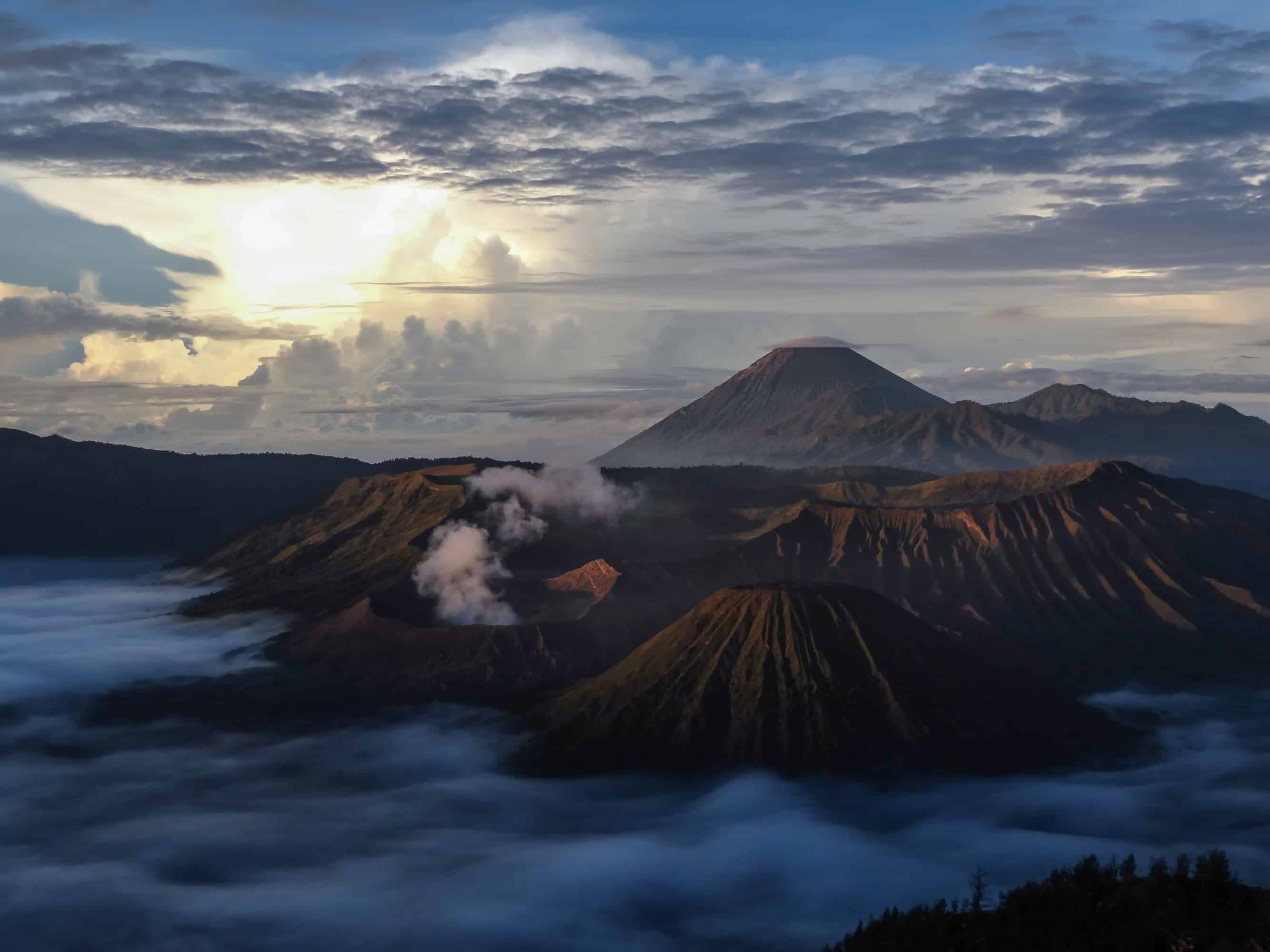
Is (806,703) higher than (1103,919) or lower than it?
lower

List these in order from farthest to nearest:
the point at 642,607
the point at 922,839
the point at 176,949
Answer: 1. the point at 642,607
2. the point at 922,839
3. the point at 176,949

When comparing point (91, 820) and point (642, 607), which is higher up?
point (642, 607)

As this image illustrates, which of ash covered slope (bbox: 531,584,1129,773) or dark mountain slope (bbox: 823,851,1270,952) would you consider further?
ash covered slope (bbox: 531,584,1129,773)

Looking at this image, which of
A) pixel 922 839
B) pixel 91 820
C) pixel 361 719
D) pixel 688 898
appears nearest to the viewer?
pixel 688 898

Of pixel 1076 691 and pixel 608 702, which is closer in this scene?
pixel 608 702

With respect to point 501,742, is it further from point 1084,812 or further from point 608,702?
point 1084,812

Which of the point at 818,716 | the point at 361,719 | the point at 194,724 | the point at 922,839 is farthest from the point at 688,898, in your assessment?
the point at 194,724

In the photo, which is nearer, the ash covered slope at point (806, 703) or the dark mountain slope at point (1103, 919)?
the dark mountain slope at point (1103, 919)

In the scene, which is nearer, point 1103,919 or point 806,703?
point 1103,919
